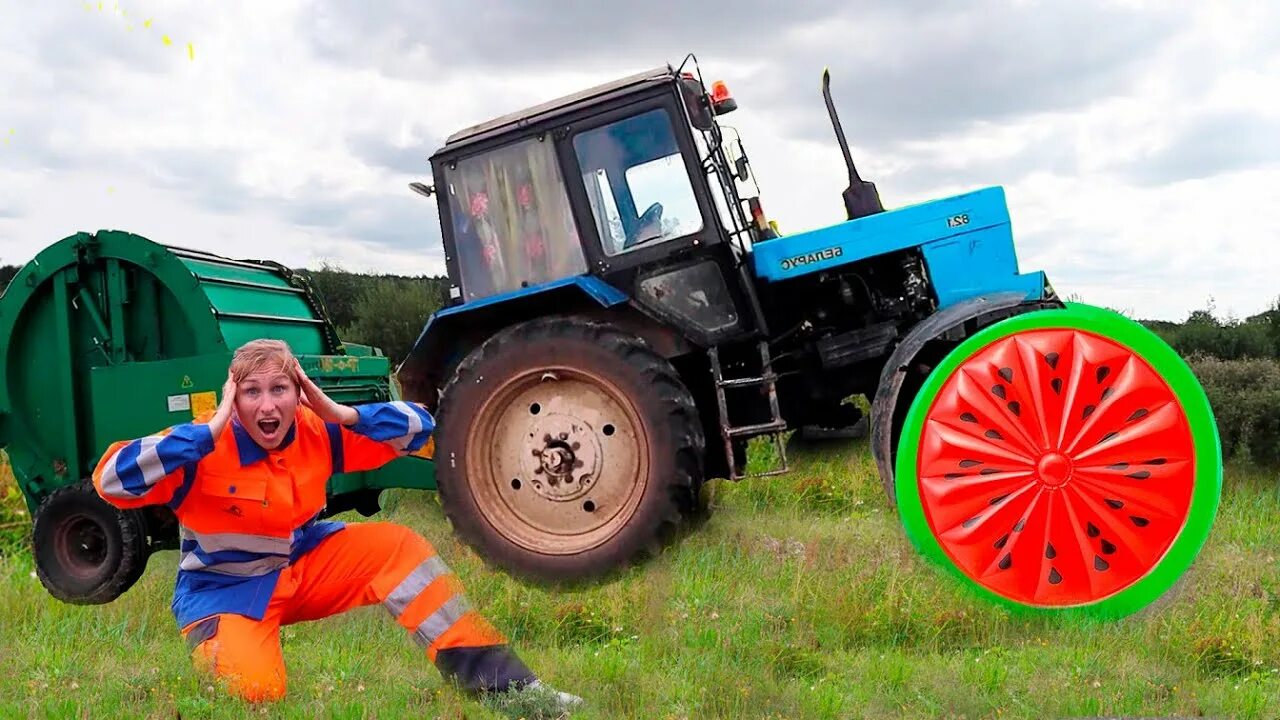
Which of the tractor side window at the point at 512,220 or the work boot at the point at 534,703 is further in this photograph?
the tractor side window at the point at 512,220

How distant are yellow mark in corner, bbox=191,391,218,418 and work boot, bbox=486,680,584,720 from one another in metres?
3.41

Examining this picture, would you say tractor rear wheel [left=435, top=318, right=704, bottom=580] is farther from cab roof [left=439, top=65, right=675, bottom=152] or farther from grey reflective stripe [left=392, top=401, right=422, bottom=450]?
grey reflective stripe [left=392, top=401, right=422, bottom=450]

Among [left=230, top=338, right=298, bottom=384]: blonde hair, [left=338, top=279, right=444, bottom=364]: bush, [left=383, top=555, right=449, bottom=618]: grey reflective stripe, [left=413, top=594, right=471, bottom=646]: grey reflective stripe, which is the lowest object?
[left=413, top=594, right=471, bottom=646]: grey reflective stripe

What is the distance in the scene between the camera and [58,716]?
145 inches

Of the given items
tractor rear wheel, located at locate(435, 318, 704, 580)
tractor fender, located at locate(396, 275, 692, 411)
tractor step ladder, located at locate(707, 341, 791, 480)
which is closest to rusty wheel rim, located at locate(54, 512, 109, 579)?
tractor fender, located at locate(396, 275, 692, 411)

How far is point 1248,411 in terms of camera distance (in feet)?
27.0

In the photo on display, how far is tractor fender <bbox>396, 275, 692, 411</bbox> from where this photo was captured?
5.80m

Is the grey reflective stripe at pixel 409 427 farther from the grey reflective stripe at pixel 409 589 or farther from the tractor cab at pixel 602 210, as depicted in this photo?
the tractor cab at pixel 602 210

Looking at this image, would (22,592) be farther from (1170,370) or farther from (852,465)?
(1170,370)

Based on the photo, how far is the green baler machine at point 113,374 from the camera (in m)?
6.45

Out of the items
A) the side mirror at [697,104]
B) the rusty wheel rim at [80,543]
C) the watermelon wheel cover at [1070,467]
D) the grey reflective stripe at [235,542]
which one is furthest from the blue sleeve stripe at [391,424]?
the rusty wheel rim at [80,543]

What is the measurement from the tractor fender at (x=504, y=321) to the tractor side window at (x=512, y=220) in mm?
104

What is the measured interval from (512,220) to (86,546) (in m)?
3.20

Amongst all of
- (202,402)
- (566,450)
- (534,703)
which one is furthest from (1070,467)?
(202,402)
